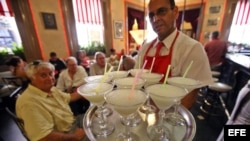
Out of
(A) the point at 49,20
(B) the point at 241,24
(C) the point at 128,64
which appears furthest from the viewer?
(B) the point at 241,24

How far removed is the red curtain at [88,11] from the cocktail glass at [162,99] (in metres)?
4.82

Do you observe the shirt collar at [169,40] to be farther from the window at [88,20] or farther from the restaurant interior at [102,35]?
the window at [88,20]

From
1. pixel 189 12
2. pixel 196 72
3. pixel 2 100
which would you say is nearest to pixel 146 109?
pixel 196 72

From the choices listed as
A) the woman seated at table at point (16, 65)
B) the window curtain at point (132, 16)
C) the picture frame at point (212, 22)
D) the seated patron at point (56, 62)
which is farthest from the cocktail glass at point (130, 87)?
the picture frame at point (212, 22)

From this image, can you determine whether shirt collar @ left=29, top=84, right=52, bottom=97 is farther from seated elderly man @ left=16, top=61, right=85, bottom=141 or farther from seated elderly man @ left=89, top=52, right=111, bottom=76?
seated elderly man @ left=89, top=52, right=111, bottom=76

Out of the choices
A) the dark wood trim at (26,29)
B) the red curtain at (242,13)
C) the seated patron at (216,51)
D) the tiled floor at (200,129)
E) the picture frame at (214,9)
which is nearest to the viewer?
the tiled floor at (200,129)

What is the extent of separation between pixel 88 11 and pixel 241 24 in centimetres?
682

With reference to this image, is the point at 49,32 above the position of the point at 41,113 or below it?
above

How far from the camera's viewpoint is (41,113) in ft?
3.80

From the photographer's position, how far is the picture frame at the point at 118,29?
6.09 m

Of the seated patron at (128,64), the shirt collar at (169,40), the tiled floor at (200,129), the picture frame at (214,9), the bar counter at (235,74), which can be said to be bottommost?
the tiled floor at (200,129)

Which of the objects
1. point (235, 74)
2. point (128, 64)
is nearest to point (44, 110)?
point (128, 64)

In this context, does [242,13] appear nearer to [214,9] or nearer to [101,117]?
[214,9]

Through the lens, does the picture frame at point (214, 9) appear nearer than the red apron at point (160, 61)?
No
